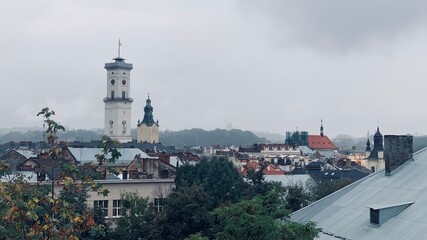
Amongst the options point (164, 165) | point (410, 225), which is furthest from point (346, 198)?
point (164, 165)

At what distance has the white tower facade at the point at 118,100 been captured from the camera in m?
182

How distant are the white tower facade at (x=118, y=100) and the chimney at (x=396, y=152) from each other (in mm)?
156256

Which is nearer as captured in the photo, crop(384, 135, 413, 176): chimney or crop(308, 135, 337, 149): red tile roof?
crop(384, 135, 413, 176): chimney

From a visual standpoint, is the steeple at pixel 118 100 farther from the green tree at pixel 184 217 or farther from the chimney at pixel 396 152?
the chimney at pixel 396 152

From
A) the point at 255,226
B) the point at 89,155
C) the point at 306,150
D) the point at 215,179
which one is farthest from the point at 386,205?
the point at 306,150

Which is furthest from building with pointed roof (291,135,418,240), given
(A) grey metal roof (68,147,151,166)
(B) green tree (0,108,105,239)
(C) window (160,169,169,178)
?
(A) grey metal roof (68,147,151,166)

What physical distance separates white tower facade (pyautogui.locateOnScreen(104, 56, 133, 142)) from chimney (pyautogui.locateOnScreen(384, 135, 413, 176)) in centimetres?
15626

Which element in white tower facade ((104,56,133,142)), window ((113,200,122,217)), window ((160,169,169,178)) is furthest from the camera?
white tower facade ((104,56,133,142))

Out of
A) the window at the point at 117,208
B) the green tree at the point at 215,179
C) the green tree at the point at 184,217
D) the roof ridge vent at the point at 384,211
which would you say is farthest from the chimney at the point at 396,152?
the window at the point at 117,208

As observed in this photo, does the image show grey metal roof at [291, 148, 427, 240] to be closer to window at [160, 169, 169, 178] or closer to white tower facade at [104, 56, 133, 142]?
window at [160, 169, 169, 178]

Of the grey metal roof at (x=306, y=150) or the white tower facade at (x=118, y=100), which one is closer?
the grey metal roof at (x=306, y=150)

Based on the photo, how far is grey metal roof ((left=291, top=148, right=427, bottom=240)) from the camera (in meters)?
21.7

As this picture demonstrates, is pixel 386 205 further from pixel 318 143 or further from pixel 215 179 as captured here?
pixel 318 143

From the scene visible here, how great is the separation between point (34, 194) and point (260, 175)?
38.4 m
